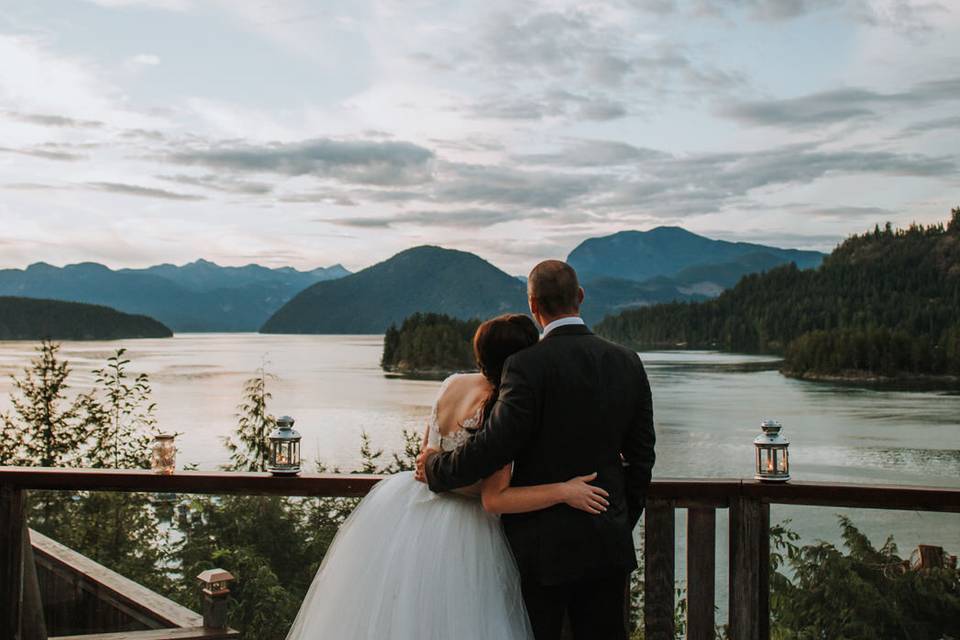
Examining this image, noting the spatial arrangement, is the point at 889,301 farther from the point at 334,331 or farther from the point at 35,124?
the point at 334,331

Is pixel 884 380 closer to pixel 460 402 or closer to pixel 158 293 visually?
pixel 460 402

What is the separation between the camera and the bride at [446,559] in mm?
1938

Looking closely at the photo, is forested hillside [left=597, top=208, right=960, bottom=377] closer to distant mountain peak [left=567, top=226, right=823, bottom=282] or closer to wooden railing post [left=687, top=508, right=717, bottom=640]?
distant mountain peak [left=567, top=226, right=823, bottom=282]

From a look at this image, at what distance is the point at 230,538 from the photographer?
10.2 ft

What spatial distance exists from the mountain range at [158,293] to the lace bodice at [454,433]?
437 feet

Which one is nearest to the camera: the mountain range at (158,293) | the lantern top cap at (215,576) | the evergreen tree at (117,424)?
the lantern top cap at (215,576)

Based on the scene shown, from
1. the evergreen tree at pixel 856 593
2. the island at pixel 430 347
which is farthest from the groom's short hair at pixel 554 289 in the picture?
the island at pixel 430 347

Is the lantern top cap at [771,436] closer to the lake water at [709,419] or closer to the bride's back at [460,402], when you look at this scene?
the lake water at [709,419]

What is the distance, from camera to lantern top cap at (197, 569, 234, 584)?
110 inches

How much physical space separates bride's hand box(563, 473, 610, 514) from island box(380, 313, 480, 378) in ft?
167

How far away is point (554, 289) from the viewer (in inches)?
74.3

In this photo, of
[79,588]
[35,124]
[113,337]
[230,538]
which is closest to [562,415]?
[230,538]

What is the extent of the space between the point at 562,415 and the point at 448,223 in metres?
78.5

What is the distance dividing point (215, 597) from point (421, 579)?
1.10 m
